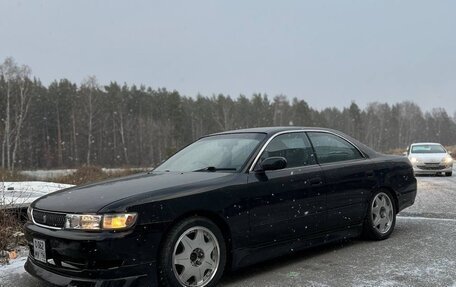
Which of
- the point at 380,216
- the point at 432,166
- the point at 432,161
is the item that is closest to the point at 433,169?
the point at 432,166

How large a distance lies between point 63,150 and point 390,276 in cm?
6601

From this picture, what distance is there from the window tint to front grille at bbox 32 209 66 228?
2.05 m

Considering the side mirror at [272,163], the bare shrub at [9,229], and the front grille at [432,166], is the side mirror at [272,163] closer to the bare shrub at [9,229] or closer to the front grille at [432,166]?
the bare shrub at [9,229]

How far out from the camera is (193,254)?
159 inches

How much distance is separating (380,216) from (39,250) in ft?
13.5

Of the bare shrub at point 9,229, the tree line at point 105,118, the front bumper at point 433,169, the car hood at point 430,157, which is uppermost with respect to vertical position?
the tree line at point 105,118

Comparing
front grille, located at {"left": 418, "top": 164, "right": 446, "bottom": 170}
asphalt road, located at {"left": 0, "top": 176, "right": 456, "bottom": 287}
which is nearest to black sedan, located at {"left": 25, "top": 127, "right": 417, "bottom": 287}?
asphalt road, located at {"left": 0, "top": 176, "right": 456, "bottom": 287}

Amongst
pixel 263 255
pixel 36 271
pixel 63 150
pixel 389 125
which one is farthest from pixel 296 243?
pixel 389 125

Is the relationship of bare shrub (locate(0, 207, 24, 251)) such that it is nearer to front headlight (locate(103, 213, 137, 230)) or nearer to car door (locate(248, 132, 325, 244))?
front headlight (locate(103, 213, 137, 230))

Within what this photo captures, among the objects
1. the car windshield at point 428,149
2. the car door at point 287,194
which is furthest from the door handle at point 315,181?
the car windshield at point 428,149

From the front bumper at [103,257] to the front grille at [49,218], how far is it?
7 centimetres

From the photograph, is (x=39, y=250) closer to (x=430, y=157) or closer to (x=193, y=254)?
(x=193, y=254)

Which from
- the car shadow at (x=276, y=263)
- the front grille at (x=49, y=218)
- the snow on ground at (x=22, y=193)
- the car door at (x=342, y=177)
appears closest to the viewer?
the front grille at (x=49, y=218)

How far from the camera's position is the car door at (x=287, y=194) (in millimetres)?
4520
